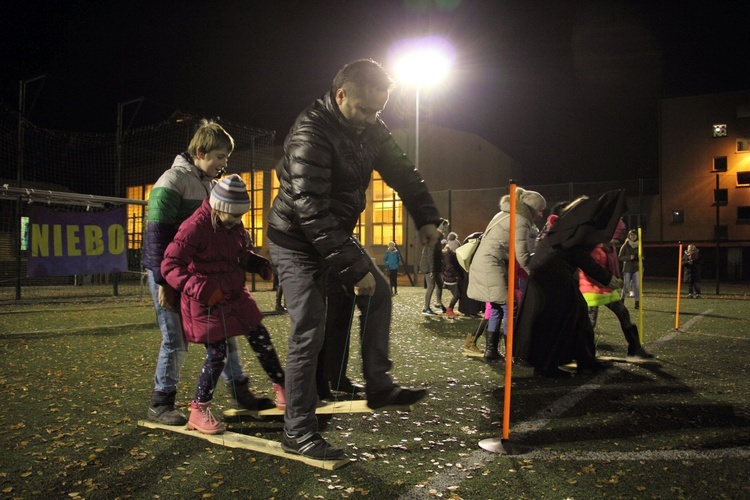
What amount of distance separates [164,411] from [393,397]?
1.63 meters

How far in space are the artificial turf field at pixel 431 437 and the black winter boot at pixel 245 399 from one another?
0.55ft

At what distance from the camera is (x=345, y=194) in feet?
10.2

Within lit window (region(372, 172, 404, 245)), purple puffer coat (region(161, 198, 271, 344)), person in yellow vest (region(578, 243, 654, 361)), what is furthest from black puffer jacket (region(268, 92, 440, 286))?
lit window (region(372, 172, 404, 245))

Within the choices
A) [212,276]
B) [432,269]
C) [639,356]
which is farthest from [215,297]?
[432,269]

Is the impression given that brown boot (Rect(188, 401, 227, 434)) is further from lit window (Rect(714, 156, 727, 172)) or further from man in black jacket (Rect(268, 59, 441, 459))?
lit window (Rect(714, 156, 727, 172))

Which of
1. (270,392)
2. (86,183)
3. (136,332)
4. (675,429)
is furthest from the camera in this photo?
(86,183)

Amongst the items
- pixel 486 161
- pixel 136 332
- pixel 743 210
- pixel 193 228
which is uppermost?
pixel 486 161

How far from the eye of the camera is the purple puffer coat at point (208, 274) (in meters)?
3.44

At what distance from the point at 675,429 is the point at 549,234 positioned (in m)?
2.39

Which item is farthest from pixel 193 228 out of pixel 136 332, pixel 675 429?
pixel 136 332

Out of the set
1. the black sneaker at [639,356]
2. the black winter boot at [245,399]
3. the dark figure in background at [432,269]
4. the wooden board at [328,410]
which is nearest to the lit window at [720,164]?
the dark figure in background at [432,269]

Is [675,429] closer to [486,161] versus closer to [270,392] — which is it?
[270,392]

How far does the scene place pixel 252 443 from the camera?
3.29m

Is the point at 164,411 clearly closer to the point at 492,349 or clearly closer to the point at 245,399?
the point at 245,399
